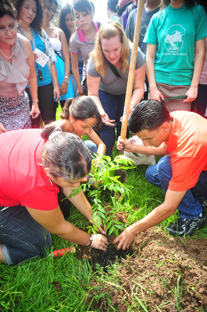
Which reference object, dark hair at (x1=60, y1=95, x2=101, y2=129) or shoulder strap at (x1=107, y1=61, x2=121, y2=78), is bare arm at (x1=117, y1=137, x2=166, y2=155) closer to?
dark hair at (x1=60, y1=95, x2=101, y2=129)

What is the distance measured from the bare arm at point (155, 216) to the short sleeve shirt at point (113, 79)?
5.39ft

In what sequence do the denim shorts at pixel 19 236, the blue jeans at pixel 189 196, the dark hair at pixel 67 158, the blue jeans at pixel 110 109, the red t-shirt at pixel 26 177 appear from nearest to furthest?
the dark hair at pixel 67 158, the red t-shirt at pixel 26 177, the denim shorts at pixel 19 236, the blue jeans at pixel 189 196, the blue jeans at pixel 110 109

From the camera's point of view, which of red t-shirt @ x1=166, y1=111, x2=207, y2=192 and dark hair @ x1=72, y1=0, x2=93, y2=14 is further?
dark hair @ x1=72, y1=0, x2=93, y2=14

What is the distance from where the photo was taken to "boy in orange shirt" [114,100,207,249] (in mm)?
1626

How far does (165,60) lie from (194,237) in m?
1.92

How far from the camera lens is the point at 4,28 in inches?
87.0

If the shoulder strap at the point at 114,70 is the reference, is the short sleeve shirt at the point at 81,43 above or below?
above

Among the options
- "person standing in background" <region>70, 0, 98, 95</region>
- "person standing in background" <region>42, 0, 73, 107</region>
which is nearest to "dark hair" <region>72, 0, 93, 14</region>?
"person standing in background" <region>70, 0, 98, 95</region>

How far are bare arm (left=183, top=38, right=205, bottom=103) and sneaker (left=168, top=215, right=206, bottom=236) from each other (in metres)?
1.33

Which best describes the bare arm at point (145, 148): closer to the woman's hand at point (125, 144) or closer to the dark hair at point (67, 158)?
the woman's hand at point (125, 144)

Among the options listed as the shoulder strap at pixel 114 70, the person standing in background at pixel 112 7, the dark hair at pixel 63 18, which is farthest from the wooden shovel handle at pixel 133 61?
the person standing in background at pixel 112 7

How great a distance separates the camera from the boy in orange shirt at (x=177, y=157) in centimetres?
163

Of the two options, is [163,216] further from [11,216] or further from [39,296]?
[11,216]

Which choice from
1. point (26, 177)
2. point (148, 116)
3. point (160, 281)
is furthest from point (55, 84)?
point (160, 281)
